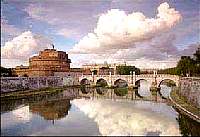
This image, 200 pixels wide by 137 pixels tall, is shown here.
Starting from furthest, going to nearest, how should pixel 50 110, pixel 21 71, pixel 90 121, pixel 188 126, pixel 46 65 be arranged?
pixel 21 71 < pixel 46 65 < pixel 50 110 < pixel 90 121 < pixel 188 126

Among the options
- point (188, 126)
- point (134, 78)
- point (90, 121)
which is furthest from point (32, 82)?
point (188, 126)

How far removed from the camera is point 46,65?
61.7 meters

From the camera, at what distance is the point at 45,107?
27.1 meters

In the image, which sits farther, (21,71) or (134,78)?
(21,71)

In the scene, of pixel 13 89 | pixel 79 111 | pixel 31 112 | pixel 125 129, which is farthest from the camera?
pixel 13 89

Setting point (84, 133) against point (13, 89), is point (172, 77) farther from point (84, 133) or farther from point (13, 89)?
point (84, 133)

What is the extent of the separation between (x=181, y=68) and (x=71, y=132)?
32061 millimetres

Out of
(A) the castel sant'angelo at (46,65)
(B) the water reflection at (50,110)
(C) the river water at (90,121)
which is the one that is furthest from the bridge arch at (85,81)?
(C) the river water at (90,121)

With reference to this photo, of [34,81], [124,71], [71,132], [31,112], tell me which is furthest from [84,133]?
[124,71]

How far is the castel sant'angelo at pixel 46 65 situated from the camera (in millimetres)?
60047

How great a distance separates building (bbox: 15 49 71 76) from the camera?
60062 millimetres

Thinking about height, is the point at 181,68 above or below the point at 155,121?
above

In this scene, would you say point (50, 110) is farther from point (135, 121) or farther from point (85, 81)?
point (85, 81)

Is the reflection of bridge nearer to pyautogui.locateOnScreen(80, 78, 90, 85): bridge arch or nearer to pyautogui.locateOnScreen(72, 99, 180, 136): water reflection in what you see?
pyautogui.locateOnScreen(80, 78, 90, 85): bridge arch
